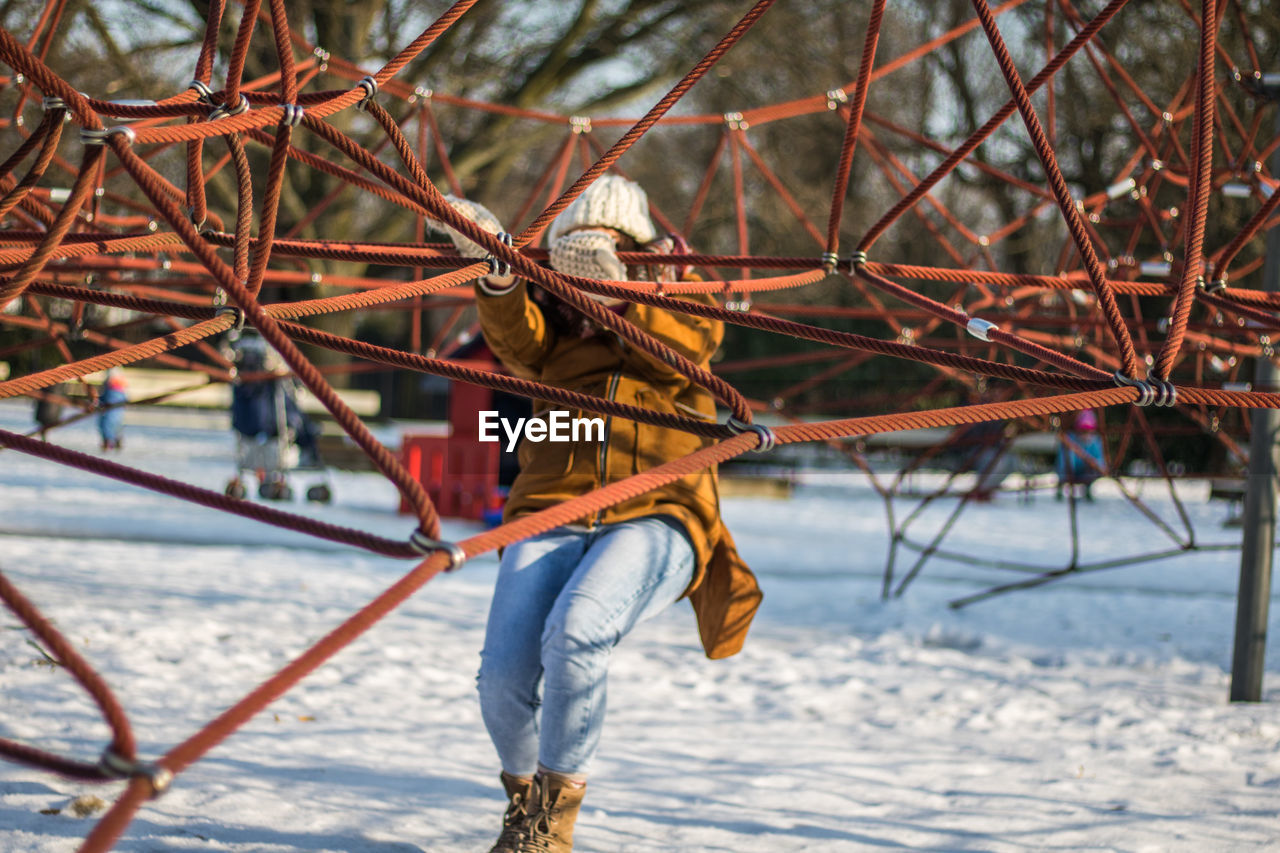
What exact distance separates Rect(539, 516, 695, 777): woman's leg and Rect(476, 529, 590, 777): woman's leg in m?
0.04

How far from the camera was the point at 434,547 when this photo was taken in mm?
1227

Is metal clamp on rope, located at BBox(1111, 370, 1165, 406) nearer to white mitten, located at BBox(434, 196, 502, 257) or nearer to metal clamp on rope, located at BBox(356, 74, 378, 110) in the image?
white mitten, located at BBox(434, 196, 502, 257)

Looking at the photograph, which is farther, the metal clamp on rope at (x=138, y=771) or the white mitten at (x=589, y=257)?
the white mitten at (x=589, y=257)

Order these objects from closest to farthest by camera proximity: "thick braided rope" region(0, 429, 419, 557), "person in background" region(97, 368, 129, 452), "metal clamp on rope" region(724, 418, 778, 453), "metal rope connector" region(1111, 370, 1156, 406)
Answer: "thick braided rope" region(0, 429, 419, 557) → "metal clamp on rope" region(724, 418, 778, 453) → "metal rope connector" region(1111, 370, 1156, 406) → "person in background" region(97, 368, 129, 452)

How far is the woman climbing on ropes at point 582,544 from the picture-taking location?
6.19 feet

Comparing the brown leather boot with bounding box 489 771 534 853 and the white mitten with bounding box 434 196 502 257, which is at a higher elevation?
the white mitten with bounding box 434 196 502 257

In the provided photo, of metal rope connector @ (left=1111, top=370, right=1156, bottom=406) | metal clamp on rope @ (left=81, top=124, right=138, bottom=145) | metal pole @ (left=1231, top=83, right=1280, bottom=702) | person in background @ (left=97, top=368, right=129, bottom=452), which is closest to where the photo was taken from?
metal clamp on rope @ (left=81, top=124, right=138, bottom=145)

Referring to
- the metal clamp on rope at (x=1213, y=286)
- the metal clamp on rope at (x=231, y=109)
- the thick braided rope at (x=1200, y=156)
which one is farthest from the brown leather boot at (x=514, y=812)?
the metal clamp on rope at (x=1213, y=286)

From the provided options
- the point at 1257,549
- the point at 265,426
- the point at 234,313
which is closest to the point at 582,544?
the point at 234,313

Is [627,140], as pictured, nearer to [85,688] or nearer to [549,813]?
[549,813]

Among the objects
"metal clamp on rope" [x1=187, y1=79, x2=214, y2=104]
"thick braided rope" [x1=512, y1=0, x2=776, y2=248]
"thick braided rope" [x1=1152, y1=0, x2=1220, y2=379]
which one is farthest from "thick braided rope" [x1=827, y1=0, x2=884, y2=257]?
"metal clamp on rope" [x1=187, y1=79, x2=214, y2=104]

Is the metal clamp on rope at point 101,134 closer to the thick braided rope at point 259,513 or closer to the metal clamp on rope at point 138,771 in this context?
the thick braided rope at point 259,513

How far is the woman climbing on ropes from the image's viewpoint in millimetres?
1888

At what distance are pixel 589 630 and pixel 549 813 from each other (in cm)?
32
